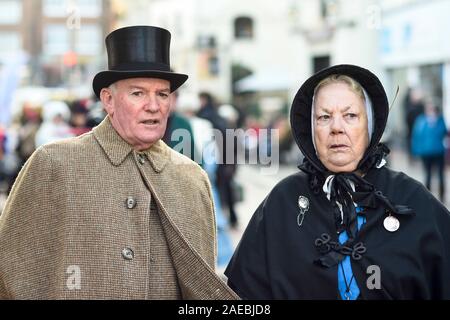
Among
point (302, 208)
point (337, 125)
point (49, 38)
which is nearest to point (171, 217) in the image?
point (302, 208)

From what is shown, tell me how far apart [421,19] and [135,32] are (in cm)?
1993

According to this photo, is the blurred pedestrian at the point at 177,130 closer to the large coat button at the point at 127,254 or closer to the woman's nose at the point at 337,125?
the large coat button at the point at 127,254

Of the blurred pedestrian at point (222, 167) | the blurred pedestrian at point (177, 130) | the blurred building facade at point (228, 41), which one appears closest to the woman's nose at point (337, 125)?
the blurred pedestrian at point (177, 130)

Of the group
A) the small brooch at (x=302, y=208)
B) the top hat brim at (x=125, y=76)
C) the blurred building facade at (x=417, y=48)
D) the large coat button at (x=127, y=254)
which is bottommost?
the large coat button at (x=127, y=254)

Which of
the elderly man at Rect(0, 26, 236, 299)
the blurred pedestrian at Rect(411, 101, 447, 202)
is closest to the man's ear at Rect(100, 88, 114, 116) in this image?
the elderly man at Rect(0, 26, 236, 299)

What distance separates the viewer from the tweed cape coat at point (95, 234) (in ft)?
10.8

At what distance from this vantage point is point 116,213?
3385 millimetres

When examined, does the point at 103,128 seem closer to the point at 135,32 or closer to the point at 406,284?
the point at 135,32

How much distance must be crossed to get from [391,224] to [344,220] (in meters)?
0.18

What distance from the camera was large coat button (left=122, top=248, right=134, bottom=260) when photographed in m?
3.33

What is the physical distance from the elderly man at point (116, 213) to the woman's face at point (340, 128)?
0.68m

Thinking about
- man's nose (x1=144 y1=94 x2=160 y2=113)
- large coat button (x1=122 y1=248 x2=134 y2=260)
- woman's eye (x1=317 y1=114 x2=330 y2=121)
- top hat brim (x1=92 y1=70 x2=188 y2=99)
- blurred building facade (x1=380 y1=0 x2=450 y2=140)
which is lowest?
large coat button (x1=122 y1=248 x2=134 y2=260)

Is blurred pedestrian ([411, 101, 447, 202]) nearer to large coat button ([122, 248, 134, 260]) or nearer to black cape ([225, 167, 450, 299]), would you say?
black cape ([225, 167, 450, 299])

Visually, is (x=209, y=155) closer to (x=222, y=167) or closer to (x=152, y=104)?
(x=222, y=167)
